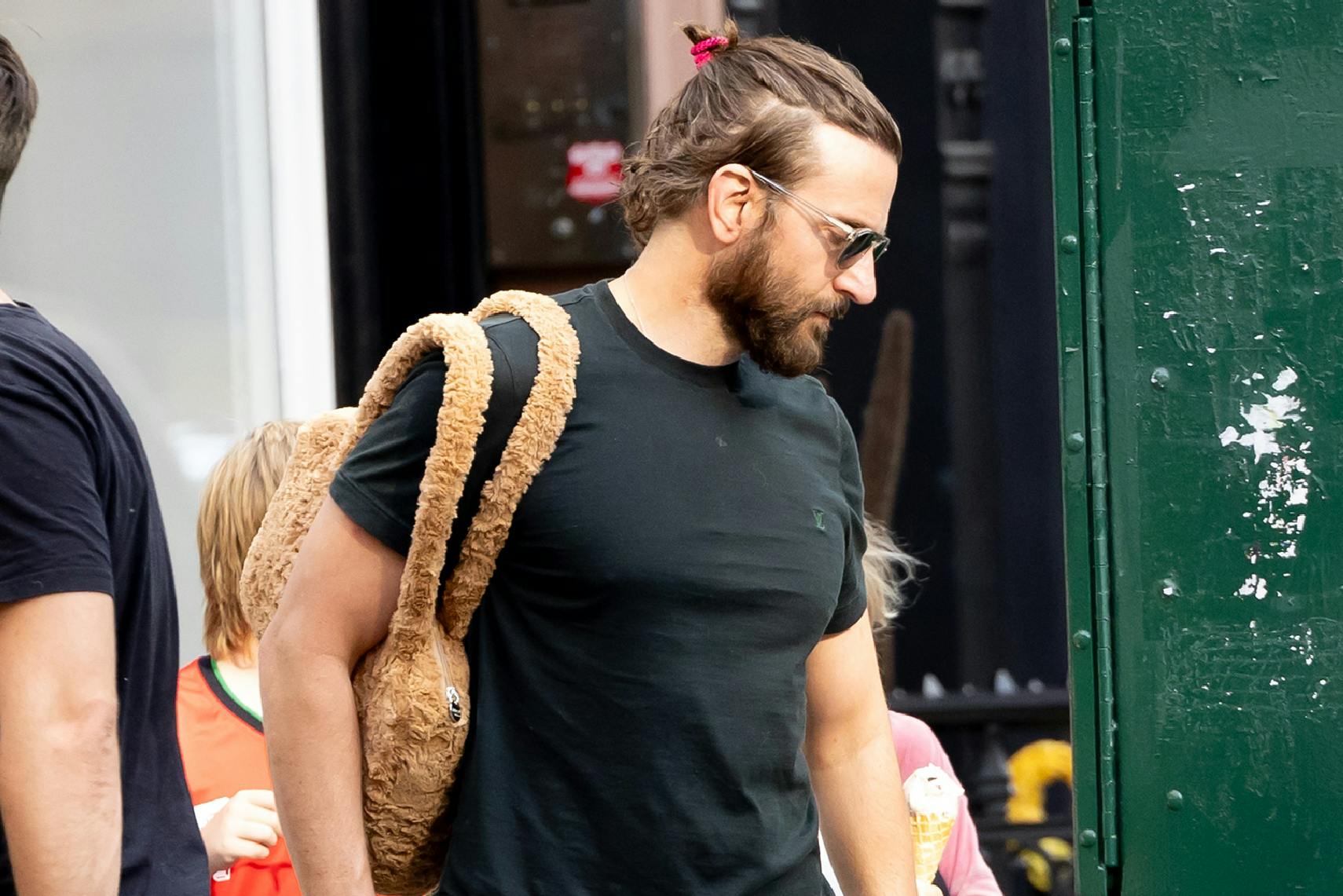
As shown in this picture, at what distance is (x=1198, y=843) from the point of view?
6.73ft

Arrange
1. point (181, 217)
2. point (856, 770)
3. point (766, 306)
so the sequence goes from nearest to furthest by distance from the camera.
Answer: point (766, 306) → point (856, 770) → point (181, 217)

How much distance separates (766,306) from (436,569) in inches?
20.1

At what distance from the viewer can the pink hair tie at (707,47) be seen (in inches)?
83.6

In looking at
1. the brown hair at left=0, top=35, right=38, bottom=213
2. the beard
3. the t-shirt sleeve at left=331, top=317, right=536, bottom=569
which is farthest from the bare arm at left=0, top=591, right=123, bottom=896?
the beard

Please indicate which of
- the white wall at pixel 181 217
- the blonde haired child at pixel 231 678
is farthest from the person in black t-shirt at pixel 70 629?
the white wall at pixel 181 217

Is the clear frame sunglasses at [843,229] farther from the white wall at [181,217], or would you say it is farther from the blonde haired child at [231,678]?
the white wall at [181,217]

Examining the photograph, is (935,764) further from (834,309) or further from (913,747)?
(834,309)

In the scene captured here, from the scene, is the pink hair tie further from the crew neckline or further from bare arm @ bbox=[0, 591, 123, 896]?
bare arm @ bbox=[0, 591, 123, 896]

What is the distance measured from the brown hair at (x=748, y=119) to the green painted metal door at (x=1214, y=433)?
33 cm

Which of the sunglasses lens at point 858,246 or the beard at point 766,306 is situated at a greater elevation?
the sunglasses lens at point 858,246

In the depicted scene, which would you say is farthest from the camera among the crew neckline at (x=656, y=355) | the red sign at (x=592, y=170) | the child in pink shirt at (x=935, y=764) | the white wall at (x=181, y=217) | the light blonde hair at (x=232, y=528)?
the red sign at (x=592, y=170)

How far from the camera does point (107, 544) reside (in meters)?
1.85

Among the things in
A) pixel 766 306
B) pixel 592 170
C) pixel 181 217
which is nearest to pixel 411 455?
pixel 766 306

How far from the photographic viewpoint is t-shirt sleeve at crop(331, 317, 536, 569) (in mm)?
1828
